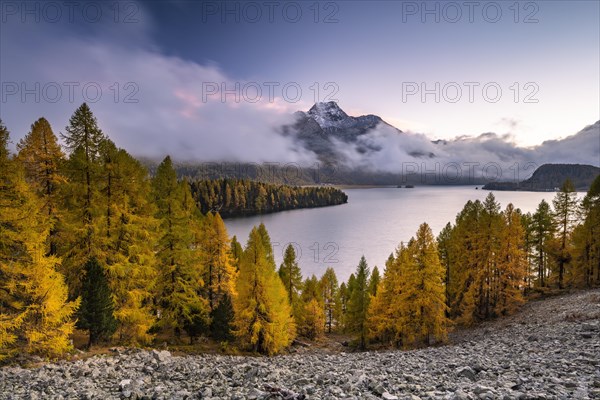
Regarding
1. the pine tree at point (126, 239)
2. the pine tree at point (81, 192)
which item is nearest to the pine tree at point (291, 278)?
the pine tree at point (126, 239)

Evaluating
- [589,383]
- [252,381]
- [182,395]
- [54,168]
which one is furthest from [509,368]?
[54,168]

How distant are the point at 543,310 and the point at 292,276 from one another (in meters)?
26.6

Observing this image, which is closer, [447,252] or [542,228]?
[447,252]

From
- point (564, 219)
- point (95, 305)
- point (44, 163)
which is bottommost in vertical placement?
point (95, 305)

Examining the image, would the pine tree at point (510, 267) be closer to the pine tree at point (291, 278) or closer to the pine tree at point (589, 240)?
the pine tree at point (589, 240)

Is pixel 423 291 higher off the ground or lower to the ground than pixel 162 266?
lower

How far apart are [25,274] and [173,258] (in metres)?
9.07

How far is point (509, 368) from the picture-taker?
41.0 ft

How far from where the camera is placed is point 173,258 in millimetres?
22531

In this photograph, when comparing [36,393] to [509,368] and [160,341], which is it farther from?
[509,368]

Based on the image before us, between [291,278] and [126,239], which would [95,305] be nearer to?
[126,239]

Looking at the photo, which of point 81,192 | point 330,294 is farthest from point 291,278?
point 81,192

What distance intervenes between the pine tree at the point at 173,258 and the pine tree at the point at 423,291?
1703 centimetres

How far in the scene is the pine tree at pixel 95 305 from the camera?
17.2 meters
